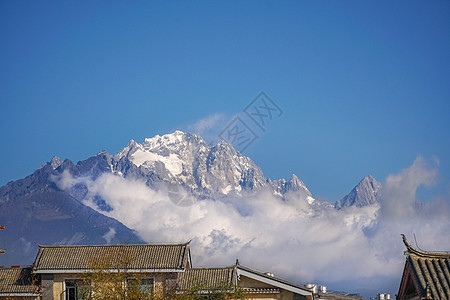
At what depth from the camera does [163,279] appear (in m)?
46.0

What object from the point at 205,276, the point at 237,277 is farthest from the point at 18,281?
the point at 237,277

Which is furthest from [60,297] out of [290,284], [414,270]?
[414,270]

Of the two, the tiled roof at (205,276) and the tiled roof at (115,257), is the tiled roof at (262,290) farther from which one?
the tiled roof at (115,257)

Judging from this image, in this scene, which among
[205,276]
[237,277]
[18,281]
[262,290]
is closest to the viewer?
[205,276]

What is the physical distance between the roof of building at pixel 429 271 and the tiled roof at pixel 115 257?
863 inches

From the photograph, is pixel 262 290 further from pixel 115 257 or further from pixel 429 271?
pixel 429 271

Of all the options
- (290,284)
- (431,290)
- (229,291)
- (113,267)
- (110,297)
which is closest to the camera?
(431,290)

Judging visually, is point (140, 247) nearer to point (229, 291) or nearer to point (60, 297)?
point (60, 297)

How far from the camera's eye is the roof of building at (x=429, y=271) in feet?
82.2

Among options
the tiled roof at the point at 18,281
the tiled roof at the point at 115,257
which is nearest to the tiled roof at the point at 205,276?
the tiled roof at the point at 115,257

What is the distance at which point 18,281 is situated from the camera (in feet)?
159

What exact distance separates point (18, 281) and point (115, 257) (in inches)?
271

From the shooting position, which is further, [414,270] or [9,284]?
[9,284]

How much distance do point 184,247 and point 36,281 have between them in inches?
389
